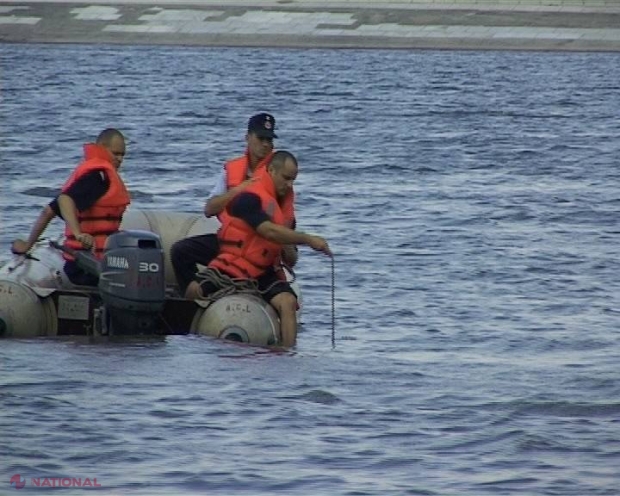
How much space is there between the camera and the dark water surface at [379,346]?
920 cm

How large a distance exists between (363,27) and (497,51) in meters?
3.84

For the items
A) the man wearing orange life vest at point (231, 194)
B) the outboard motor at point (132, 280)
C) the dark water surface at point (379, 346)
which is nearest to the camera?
the dark water surface at point (379, 346)

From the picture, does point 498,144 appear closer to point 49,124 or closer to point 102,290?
point 49,124

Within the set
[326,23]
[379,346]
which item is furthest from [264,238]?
[326,23]

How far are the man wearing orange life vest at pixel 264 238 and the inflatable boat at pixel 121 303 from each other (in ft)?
0.37

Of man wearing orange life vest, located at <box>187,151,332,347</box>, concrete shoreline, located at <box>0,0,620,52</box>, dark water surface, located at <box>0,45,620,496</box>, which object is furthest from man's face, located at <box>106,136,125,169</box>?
concrete shoreline, located at <box>0,0,620,52</box>

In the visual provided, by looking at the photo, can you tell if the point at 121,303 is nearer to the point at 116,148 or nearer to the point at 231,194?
the point at 231,194

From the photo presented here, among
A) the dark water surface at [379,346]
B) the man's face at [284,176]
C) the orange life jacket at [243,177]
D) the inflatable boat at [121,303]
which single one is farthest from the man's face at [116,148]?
the dark water surface at [379,346]

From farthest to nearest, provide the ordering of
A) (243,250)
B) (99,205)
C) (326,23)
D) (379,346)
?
(326,23) < (379,346) < (99,205) < (243,250)

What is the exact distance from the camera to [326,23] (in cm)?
5281

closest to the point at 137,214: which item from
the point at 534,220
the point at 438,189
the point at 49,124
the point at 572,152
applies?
the point at 534,220

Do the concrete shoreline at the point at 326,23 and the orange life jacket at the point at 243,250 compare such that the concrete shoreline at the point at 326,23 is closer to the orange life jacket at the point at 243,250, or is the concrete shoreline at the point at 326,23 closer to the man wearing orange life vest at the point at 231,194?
the man wearing orange life vest at the point at 231,194

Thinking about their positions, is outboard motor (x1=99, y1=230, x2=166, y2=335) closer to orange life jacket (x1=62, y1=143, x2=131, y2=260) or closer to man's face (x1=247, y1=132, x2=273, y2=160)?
orange life jacket (x1=62, y1=143, x2=131, y2=260)

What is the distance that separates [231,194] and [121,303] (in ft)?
3.27
